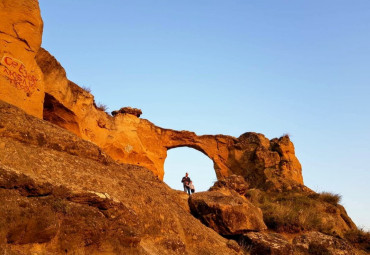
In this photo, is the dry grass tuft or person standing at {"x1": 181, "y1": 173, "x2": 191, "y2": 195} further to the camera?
person standing at {"x1": 181, "y1": 173, "x2": 191, "y2": 195}

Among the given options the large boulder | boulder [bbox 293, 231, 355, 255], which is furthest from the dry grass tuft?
the large boulder

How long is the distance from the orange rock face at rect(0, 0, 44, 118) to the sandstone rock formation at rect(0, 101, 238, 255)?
3535 millimetres

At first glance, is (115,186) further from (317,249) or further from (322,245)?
(322,245)

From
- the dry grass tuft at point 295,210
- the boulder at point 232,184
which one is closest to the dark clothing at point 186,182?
the boulder at point 232,184

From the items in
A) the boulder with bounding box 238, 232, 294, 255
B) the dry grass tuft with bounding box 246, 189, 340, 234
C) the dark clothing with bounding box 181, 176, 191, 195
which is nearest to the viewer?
the boulder with bounding box 238, 232, 294, 255

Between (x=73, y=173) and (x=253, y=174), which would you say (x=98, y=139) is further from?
(x=73, y=173)

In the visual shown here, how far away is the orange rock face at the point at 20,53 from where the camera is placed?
33.1ft

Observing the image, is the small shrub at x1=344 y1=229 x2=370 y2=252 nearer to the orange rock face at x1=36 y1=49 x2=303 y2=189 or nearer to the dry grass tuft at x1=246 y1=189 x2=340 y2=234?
the dry grass tuft at x1=246 y1=189 x2=340 y2=234

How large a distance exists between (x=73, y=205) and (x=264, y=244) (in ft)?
19.1

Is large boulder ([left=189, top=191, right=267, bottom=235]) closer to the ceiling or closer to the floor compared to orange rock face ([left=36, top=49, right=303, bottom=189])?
closer to the floor

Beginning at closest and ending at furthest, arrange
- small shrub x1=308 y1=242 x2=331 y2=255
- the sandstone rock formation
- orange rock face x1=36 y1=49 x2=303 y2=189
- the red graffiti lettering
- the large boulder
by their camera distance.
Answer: the sandstone rock formation
the red graffiti lettering
the large boulder
small shrub x1=308 y1=242 x2=331 y2=255
orange rock face x1=36 y1=49 x2=303 y2=189

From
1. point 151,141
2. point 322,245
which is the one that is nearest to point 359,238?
point 322,245

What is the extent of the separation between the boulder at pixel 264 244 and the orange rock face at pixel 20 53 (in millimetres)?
7062

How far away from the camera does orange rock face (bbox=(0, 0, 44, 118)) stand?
33.1 ft
